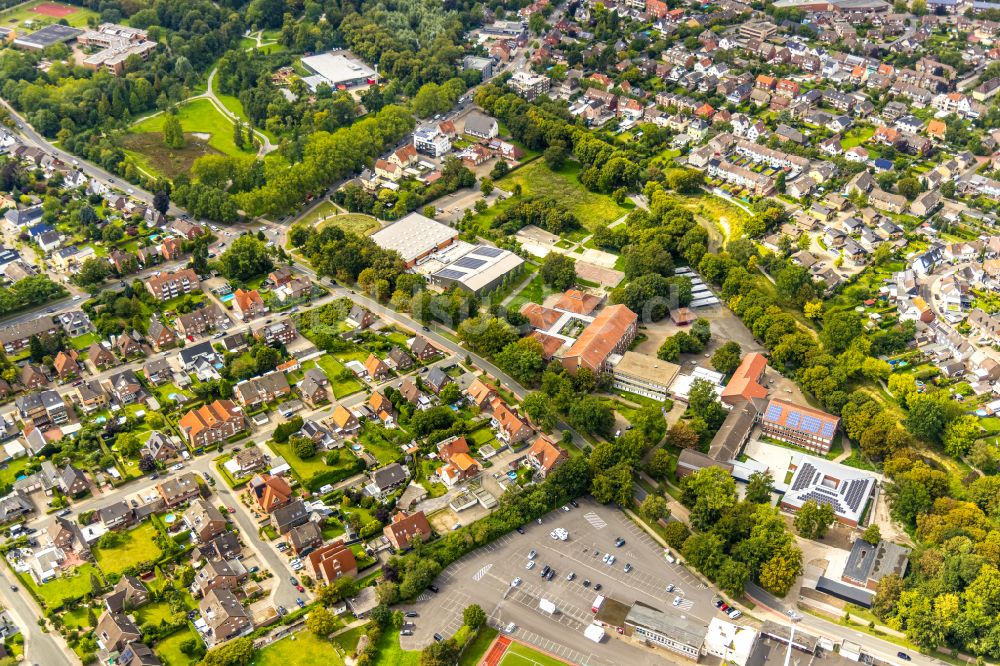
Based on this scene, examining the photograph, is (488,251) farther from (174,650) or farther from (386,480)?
(174,650)

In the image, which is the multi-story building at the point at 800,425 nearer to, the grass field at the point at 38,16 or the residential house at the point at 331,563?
the residential house at the point at 331,563

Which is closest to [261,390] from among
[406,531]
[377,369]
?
[377,369]

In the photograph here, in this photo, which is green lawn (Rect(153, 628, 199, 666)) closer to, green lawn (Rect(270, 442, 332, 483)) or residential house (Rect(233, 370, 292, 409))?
green lawn (Rect(270, 442, 332, 483))

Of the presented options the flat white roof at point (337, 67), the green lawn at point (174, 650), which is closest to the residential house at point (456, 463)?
the green lawn at point (174, 650)

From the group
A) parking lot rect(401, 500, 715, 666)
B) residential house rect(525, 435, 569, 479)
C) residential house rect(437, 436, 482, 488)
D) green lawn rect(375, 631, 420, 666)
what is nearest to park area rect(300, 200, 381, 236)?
residential house rect(437, 436, 482, 488)

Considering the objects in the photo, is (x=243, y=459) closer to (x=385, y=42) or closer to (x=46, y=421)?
(x=46, y=421)

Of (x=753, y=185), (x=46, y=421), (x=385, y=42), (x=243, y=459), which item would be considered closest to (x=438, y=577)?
(x=243, y=459)
